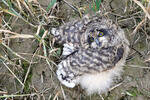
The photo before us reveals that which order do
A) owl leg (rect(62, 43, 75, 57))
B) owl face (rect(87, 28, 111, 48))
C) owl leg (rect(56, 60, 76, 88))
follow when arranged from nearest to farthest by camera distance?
owl face (rect(87, 28, 111, 48)) < owl leg (rect(56, 60, 76, 88)) < owl leg (rect(62, 43, 75, 57))

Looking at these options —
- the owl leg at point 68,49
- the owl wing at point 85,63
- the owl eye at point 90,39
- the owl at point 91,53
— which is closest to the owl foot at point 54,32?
the owl at point 91,53

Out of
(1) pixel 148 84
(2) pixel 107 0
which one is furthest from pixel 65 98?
(2) pixel 107 0

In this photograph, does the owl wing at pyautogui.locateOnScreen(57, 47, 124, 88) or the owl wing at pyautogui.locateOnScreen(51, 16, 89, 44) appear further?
the owl wing at pyautogui.locateOnScreen(51, 16, 89, 44)

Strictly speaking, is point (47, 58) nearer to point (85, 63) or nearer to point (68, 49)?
point (68, 49)

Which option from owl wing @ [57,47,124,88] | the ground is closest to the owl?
owl wing @ [57,47,124,88]

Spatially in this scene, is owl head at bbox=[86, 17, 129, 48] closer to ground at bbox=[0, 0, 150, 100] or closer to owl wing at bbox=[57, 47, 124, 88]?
owl wing at bbox=[57, 47, 124, 88]

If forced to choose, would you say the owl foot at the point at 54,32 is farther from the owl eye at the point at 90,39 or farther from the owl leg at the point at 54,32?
the owl eye at the point at 90,39

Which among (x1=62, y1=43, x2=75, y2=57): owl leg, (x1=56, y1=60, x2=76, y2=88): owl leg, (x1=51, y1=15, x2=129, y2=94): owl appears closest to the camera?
(x1=51, y1=15, x2=129, y2=94): owl

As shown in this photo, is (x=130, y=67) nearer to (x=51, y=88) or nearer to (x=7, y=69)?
(x=51, y=88)
